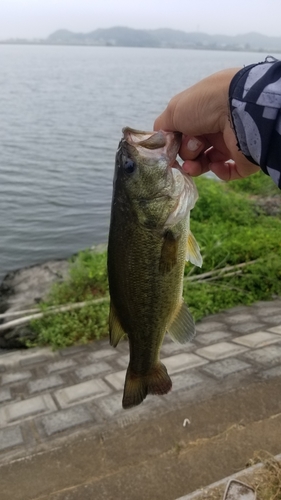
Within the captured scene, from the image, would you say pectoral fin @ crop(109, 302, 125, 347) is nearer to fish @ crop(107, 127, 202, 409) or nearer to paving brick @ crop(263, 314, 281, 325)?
fish @ crop(107, 127, 202, 409)

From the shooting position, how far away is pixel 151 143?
86.9 inches

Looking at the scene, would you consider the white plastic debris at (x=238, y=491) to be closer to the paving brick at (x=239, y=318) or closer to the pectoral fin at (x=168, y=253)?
the pectoral fin at (x=168, y=253)

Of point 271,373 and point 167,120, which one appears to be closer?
point 167,120

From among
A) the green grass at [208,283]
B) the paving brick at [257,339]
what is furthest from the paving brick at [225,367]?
the green grass at [208,283]

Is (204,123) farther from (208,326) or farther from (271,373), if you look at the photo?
(208,326)

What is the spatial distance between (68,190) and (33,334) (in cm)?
1049

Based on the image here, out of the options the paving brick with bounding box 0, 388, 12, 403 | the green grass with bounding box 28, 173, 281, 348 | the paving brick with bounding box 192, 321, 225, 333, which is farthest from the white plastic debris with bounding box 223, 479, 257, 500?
the green grass with bounding box 28, 173, 281, 348

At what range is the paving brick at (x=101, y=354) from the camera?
601cm

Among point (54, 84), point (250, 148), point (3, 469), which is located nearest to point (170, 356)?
point (3, 469)

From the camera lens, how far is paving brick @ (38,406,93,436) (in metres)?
4.47

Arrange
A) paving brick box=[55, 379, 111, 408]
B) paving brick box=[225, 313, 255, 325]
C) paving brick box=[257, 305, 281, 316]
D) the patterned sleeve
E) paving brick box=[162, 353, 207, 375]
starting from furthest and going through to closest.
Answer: paving brick box=[257, 305, 281, 316] → paving brick box=[225, 313, 255, 325] → paving brick box=[162, 353, 207, 375] → paving brick box=[55, 379, 111, 408] → the patterned sleeve

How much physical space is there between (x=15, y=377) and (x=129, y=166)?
14.4 ft

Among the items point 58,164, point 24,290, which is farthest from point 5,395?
point 58,164

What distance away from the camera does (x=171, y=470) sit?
3773mm
